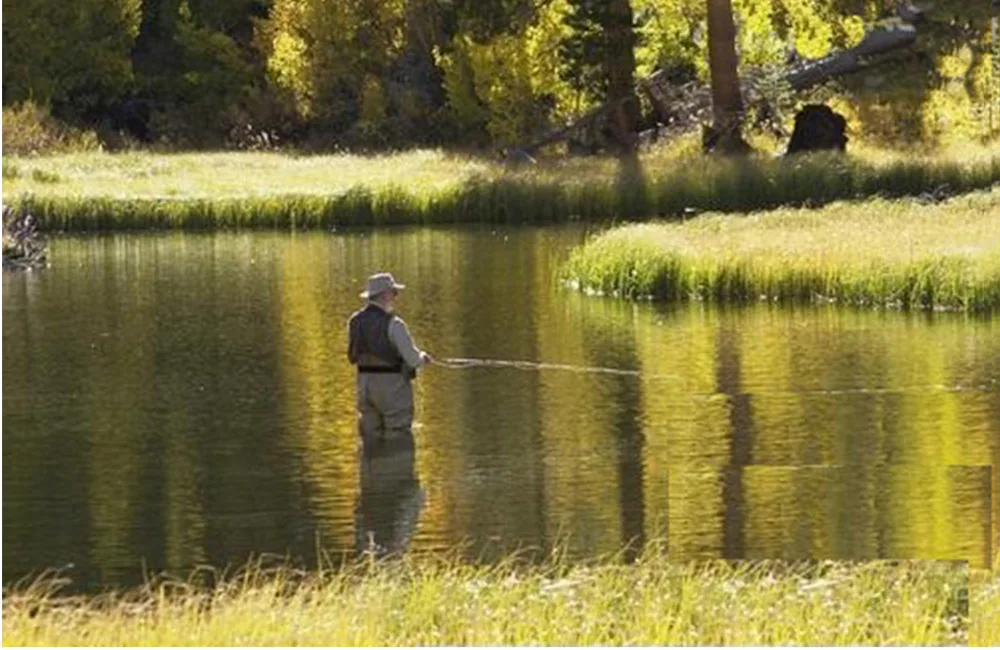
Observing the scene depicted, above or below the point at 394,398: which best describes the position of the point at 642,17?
above

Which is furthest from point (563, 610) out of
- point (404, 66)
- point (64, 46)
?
point (64, 46)

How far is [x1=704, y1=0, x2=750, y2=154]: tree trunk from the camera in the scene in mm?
53125

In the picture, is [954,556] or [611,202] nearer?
[954,556]

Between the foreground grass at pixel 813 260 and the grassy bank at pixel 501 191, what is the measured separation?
292 inches

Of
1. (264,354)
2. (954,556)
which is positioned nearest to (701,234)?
(264,354)

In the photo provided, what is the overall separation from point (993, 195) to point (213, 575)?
2565 cm

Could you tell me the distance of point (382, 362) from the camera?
890 inches

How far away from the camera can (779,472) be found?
21.7 m

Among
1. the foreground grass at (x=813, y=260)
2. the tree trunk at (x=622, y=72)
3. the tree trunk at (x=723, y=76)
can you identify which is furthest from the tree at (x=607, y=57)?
the foreground grass at (x=813, y=260)

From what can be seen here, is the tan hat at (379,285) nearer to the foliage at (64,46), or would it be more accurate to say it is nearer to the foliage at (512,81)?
the foliage at (512,81)

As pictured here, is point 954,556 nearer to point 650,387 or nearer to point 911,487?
point 911,487

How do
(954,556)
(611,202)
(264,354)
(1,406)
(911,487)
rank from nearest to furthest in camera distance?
(954,556), (911,487), (1,406), (264,354), (611,202)

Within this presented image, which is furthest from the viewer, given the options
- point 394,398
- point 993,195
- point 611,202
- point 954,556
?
point 611,202

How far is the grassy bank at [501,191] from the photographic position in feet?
152
